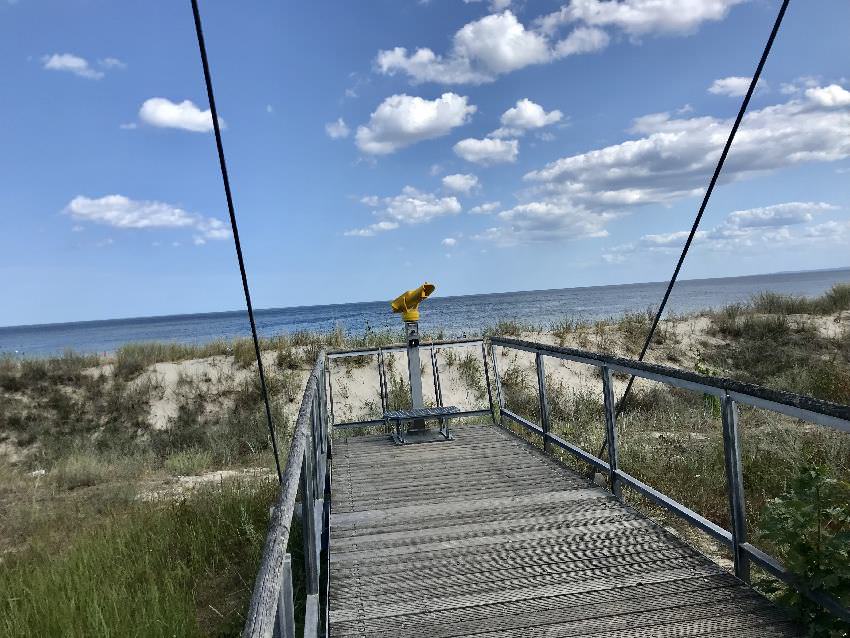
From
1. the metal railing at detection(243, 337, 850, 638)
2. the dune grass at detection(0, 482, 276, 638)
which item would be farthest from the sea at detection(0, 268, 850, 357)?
the metal railing at detection(243, 337, 850, 638)

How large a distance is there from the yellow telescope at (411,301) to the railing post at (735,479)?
397cm

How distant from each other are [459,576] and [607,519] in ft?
3.81

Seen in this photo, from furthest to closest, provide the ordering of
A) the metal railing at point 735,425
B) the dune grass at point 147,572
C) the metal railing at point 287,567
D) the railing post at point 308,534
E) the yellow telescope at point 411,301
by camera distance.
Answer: the yellow telescope at point 411,301 → the dune grass at point 147,572 → the railing post at point 308,534 → the metal railing at point 735,425 → the metal railing at point 287,567

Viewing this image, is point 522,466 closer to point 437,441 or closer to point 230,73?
point 437,441

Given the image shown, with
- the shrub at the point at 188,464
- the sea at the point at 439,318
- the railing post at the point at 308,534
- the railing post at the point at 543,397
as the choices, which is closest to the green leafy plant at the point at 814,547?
the railing post at the point at 308,534

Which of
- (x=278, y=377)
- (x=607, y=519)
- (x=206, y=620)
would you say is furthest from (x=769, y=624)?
(x=278, y=377)

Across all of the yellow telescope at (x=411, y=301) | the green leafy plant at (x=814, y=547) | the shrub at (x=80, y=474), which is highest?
the yellow telescope at (x=411, y=301)

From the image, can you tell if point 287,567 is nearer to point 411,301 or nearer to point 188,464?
point 411,301

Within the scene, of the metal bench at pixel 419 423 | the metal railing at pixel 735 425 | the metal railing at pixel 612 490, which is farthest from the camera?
the metal bench at pixel 419 423

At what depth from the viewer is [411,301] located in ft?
22.0

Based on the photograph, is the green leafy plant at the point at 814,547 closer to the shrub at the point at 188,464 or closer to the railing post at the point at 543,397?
the railing post at the point at 543,397

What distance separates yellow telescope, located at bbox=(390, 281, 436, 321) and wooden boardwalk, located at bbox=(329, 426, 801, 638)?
2124 mm

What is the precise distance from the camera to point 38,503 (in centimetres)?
732

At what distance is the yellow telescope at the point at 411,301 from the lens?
6598mm
